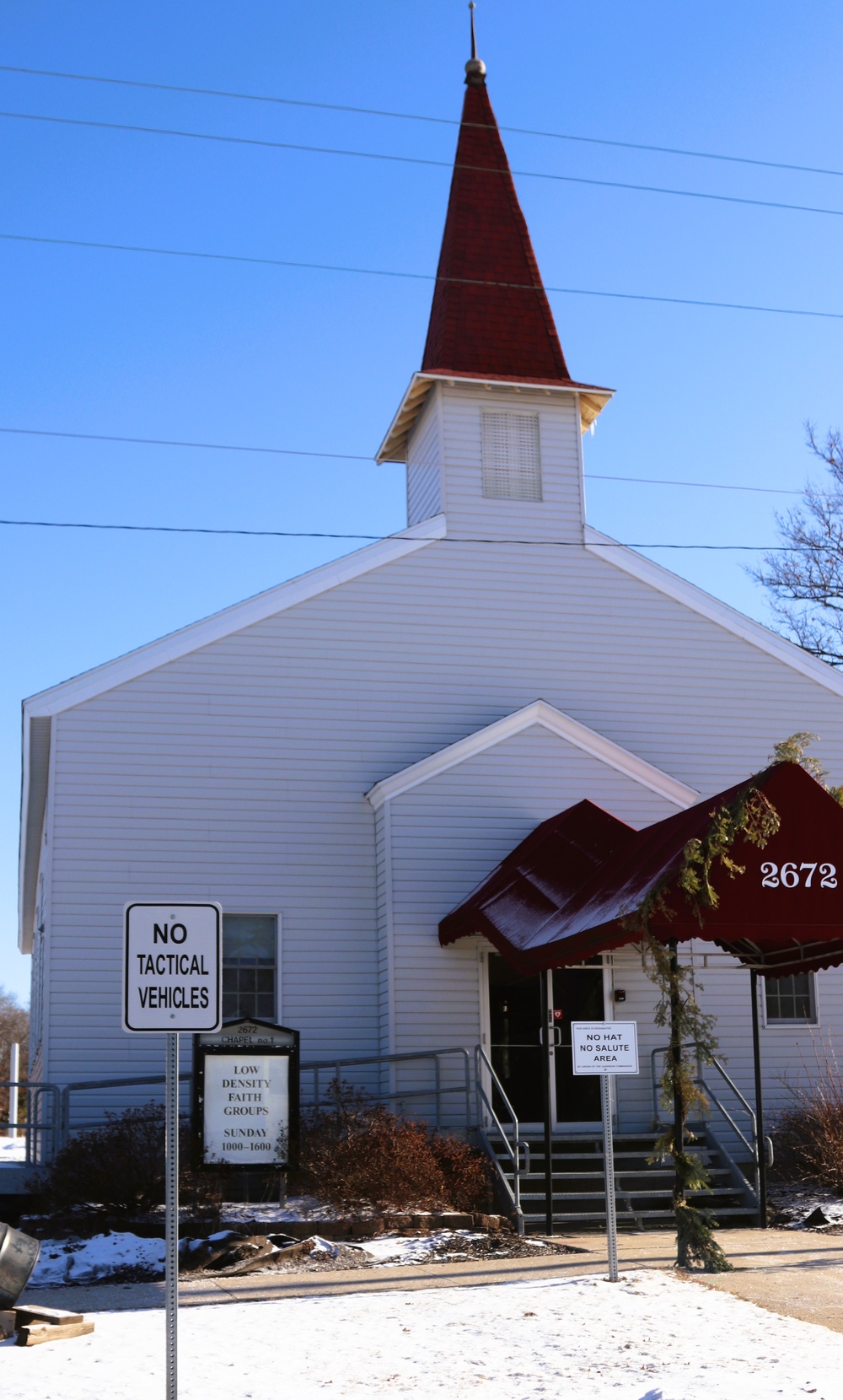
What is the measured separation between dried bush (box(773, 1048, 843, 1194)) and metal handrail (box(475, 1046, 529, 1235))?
3.27 m

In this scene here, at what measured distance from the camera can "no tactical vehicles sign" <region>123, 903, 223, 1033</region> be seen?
24.2 ft

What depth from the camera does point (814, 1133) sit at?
17.1 m

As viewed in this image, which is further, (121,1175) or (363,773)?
(363,773)

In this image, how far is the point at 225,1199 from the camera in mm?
15234

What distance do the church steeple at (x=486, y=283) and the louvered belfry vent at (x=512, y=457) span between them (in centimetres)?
65

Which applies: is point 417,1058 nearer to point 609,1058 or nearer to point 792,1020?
point 792,1020

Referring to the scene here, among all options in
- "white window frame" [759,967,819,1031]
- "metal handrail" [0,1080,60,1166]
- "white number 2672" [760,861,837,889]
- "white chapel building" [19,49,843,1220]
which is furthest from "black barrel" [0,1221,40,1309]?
"white window frame" [759,967,819,1031]

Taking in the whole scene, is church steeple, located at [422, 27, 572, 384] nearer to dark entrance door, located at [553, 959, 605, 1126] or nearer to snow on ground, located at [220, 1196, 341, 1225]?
dark entrance door, located at [553, 959, 605, 1126]

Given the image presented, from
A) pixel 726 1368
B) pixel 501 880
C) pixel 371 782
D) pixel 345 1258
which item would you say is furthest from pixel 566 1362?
pixel 371 782

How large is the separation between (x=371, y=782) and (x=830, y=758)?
6.93 m

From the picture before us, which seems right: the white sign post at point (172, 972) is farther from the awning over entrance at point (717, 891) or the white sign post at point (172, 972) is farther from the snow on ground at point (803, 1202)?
the snow on ground at point (803, 1202)

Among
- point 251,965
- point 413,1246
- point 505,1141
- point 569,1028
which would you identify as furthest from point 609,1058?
point 251,965

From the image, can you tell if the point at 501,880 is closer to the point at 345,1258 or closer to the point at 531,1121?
the point at 531,1121

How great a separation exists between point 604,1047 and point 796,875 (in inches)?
97.8
